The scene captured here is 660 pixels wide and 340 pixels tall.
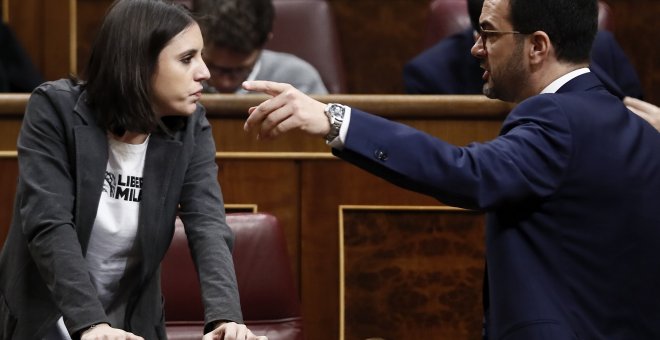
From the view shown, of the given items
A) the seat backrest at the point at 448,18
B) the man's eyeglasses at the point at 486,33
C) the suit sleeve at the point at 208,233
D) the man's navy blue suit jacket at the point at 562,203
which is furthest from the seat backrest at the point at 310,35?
the man's navy blue suit jacket at the point at 562,203

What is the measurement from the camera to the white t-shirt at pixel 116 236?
4.54 feet

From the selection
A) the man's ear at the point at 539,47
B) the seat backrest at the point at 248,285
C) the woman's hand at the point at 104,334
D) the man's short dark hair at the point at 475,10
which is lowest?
the seat backrest at the point at 248,285

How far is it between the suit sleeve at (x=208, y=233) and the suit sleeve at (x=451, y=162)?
29 centimetres

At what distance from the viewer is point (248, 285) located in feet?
5.53

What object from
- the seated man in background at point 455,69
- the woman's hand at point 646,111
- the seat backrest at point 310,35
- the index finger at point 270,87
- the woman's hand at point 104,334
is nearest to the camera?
the index finger at point 270,87

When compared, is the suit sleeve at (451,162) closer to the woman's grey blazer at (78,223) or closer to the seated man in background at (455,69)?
the woman's grey blazer at (78,223)

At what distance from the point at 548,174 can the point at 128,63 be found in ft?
1.72

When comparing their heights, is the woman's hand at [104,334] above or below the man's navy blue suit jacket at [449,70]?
below

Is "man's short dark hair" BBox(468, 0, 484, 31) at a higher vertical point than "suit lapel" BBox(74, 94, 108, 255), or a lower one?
higher

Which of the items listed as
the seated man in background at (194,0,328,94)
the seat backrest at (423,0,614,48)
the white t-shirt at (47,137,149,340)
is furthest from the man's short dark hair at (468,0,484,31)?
the white t-shirt at (47,137,149,340)

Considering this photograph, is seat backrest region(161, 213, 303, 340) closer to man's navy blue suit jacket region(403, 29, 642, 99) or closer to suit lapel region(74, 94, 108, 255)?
suit lapel region(74, 94, 108, 255)

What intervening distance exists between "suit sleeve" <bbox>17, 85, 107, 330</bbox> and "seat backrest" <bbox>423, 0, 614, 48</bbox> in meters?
1.38

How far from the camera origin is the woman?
134 cm

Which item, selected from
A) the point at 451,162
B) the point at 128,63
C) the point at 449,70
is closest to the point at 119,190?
the point at 128,63
